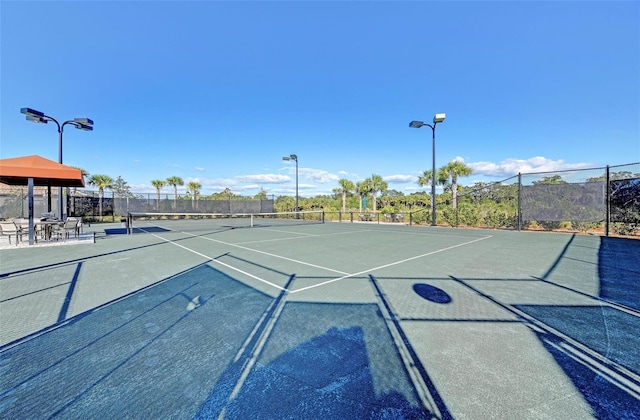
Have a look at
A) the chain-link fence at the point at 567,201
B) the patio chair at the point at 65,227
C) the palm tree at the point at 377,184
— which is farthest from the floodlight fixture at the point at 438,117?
the palm tree at the point at 377,184

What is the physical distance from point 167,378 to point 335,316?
1780 millimetres

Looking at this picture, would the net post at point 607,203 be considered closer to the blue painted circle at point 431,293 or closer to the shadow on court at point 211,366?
the blue painted circle at point 431,293

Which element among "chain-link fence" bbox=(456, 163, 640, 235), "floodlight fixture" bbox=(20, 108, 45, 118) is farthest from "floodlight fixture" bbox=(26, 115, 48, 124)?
"chain-link fence" bbox=(456, 163, 640, 235)

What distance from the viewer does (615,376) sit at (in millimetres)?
2010

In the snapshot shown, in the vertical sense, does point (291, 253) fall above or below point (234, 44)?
below

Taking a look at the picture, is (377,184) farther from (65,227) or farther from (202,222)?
(65,227)

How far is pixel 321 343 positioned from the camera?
101 inches

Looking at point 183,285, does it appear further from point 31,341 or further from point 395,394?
point 395,394

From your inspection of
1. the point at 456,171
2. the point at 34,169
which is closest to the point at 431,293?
the point at 34,169

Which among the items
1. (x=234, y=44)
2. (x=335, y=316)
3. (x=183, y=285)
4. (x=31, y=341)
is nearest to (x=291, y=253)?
(x=183, y=285)

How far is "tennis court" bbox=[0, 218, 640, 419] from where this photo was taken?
1769mm

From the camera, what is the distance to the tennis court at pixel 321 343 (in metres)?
1.77

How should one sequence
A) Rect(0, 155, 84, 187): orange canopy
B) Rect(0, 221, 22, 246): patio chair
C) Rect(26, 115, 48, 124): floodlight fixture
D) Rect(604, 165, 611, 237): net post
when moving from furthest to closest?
1. Rect(604, 165, 611, 237): net post
2. Rect(26, 115, 48, 124): floodlight fixture
3. Rect(0, 221, 22, 246): patio chair
4. Rect(0, 155, 84, 187): orange canopy

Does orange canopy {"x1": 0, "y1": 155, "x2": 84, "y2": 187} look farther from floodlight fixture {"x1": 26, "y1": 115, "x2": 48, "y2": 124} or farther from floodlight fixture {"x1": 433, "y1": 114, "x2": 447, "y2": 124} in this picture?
floodlight fixture {"x1": 433, "y1": 114, "x2": 447, "y2": 124}
